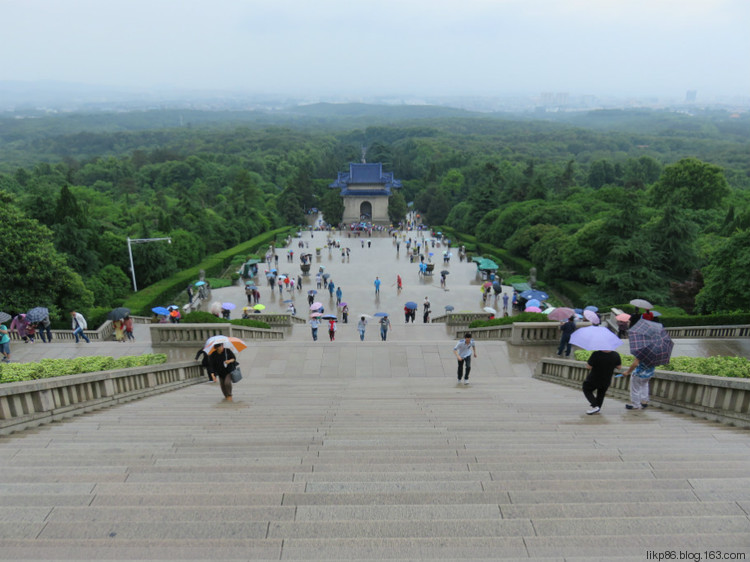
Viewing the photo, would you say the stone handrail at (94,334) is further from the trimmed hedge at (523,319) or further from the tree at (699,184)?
the tree at (699,184)

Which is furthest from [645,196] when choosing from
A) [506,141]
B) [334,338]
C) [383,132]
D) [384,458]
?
[383,132]

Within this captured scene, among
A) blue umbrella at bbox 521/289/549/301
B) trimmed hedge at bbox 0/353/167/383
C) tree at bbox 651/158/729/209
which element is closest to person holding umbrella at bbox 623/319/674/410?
trimmed hedge at bbox 0/353/167/383

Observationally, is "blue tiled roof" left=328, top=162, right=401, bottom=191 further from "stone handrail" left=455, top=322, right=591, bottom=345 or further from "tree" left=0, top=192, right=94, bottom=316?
"stone handrail" left=455, top=322, right=591, bottom=345

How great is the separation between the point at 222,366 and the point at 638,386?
6568 millimetres

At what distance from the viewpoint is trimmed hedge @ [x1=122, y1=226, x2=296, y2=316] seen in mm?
29906

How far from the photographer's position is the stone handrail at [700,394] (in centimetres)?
694

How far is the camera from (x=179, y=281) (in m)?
35.2

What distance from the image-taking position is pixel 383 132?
7165 inches

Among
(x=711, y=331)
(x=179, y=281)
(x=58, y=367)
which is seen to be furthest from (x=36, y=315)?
(x=711, y=331)

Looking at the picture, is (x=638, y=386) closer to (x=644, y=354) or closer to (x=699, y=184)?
(x=644, y=354)

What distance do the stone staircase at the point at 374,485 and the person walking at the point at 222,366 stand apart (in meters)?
0.81

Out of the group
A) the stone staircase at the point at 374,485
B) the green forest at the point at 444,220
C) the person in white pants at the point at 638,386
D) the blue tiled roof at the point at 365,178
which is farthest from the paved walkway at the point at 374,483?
the blue tiled roof at the point at 365,178

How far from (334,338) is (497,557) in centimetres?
1680

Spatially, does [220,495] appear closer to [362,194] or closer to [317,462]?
[317,462]
